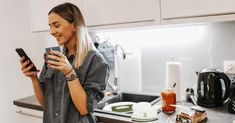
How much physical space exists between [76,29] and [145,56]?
694 mm

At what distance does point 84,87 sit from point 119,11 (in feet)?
1.54

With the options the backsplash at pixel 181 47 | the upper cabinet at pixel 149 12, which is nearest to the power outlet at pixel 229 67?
the backsplash at pixel 181 47

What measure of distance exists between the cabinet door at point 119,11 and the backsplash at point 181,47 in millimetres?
367

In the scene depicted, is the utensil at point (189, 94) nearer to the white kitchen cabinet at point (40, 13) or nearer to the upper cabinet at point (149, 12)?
the upper cabinet at point (149, 12)

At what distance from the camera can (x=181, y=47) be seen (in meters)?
1.57

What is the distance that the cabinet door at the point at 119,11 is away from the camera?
4.02 ft

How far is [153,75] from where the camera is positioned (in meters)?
1.70

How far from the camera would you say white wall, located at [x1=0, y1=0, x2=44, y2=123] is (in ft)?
6.81

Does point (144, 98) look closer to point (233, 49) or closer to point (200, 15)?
point (233, 49)

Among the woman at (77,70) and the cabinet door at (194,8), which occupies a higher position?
the cabinet door at (194,8)

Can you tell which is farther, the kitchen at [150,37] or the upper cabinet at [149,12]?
the kitchen at [150,37]

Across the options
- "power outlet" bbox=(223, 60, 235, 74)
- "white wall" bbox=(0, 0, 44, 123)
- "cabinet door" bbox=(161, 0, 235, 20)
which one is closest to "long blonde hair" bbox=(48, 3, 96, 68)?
"cabinet door" bbox=(161, 0, 235, 20)

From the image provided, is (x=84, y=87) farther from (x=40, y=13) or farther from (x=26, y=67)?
(x=40, y=13)

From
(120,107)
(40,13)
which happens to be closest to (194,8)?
(120,107)
